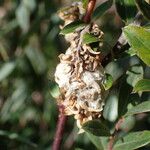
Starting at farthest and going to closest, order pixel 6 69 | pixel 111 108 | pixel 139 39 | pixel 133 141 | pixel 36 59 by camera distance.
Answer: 1. pixel 36 59
2. pixel 6 69
3. pixel 111 108
4. pixel 133 141
5. pixel 139 39

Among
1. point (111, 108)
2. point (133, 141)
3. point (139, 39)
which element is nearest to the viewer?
point (139, 39)

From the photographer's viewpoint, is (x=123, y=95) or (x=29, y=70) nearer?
(x=123, y=95)

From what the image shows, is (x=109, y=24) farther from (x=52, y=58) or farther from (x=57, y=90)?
(x=57, y=90)

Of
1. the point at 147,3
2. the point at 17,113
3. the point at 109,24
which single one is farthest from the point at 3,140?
the point at 147,3

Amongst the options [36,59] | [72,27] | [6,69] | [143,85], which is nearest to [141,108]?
[143,85]

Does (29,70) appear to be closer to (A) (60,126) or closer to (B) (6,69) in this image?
(B) (6,69)

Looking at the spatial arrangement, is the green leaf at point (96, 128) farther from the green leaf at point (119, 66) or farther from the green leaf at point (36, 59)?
the green leaf at point (36, 59)

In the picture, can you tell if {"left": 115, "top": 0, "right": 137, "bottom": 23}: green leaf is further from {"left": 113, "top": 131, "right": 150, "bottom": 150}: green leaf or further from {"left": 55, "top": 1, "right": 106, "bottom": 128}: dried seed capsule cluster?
{"left": 113, "top": 131, "right": 150, "bottom": 150}: green leaf

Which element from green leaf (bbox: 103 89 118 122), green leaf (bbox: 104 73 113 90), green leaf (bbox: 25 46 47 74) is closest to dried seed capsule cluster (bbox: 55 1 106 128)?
green leaf (bbox: 104 73 113 90)

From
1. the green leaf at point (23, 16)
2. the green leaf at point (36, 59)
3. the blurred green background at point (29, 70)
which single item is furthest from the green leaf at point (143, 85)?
the green leaf at point (36, 59)
